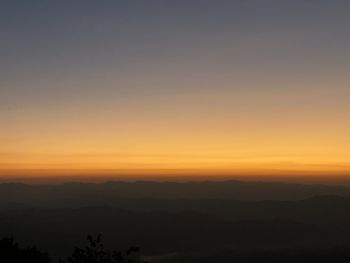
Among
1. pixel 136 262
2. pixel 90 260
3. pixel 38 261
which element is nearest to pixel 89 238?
pixel 90 260

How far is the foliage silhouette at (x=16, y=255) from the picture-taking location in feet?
106

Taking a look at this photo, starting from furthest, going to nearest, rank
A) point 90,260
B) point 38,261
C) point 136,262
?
point 38,261, point 136,262, point 90,260

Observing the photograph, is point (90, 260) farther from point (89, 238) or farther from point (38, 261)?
point (38, 261)

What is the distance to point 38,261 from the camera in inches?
1296

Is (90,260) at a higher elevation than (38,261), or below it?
higher

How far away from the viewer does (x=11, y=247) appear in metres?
34.0

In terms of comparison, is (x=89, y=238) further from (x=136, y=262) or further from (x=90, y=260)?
(x=136, y=262)

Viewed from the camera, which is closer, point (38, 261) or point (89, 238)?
point (89, 238)

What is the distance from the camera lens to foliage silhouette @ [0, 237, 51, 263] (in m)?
32.3

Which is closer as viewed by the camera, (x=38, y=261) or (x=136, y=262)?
(x=136, y=262)

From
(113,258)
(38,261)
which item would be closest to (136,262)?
(113,258)

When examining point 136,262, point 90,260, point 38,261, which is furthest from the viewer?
point 38,261

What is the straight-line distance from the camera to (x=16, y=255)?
3291 centimetres

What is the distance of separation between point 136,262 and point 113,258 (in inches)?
40.6
